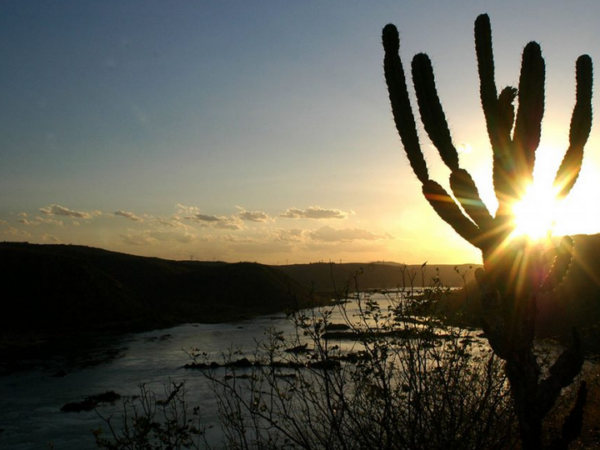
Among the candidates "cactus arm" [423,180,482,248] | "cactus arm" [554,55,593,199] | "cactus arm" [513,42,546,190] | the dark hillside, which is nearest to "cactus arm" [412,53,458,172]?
"cactus arm" [423,180,482,248]

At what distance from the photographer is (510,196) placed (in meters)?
6.60

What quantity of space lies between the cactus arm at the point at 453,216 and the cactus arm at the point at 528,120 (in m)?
0.84

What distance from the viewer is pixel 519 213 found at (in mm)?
6625

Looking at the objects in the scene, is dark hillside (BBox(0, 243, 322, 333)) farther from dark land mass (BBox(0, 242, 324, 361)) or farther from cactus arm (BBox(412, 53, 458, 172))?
cactus arm (BBox(412, 53, 458, 172))

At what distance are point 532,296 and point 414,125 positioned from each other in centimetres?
294

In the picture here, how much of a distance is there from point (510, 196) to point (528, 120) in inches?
41.4

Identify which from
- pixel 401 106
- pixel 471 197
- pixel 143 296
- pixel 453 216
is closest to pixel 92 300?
pixel 143 296

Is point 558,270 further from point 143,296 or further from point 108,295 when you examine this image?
point 143,296

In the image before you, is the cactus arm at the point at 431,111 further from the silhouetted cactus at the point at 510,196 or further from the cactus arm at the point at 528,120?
the cactus arm at the point at 528,120

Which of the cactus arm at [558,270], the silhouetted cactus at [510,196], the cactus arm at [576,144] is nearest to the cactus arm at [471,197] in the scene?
the silhouetted cactus at [510,196]

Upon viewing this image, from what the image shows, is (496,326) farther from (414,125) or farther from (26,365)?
(26,365)

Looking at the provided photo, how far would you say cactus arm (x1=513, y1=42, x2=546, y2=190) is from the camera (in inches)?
257

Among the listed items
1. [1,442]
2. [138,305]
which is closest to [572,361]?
[1,442]

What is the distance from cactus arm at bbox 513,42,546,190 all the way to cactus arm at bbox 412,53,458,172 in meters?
0.84
